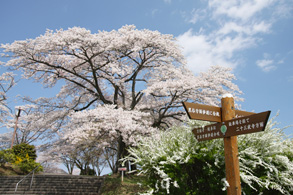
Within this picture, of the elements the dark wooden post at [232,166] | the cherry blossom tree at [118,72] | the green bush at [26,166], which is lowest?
the dark wooden post at [232,166]

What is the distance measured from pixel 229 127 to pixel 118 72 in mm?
12061

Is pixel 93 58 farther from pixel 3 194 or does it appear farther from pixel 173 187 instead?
pixel 173 187

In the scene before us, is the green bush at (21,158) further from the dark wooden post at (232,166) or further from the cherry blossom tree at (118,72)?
the dark wooden post at (232,166)

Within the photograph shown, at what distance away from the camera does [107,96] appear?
20391mm

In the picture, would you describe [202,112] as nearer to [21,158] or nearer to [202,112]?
[202,112]

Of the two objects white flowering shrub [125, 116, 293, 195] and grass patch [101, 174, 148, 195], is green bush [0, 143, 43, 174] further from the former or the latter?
white flowering shrub [125, 116, 293, 195]

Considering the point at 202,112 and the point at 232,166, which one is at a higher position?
the point at 202,112

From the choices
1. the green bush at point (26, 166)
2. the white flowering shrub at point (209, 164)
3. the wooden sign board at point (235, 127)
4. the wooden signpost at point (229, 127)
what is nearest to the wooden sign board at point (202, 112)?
the wooden signpost at point (229, 127)

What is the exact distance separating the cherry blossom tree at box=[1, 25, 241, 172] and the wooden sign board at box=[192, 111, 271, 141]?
856 centimetres

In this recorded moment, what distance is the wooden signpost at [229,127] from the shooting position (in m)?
4.59

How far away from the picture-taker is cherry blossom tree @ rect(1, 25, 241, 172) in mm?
14273

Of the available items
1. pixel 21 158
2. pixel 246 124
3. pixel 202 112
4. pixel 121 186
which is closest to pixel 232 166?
pixel 246 124

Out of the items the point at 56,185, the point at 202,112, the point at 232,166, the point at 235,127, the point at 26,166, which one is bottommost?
the point at 56,185

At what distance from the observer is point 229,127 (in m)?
4.94
